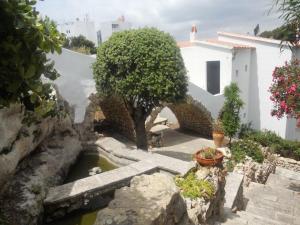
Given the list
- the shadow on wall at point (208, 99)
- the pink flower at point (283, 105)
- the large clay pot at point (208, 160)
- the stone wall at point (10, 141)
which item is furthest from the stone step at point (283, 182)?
the stone wall at point (10, 141)

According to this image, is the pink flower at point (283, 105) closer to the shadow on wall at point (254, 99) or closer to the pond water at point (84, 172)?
the pond water at point (84, 172)

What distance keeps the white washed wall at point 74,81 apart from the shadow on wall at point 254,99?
13.3 metres

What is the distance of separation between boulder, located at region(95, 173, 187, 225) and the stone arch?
760 centimetres

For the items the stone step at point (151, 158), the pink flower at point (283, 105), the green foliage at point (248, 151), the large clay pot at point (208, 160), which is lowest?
the green foliage at point (248, 151)

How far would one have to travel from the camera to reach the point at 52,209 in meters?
6.21

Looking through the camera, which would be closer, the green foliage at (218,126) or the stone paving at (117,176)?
the stone paving at (117,176)

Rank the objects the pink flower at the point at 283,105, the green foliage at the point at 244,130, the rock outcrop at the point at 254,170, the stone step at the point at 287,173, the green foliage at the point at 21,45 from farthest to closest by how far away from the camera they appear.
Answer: the green foliage at the point at 244,130
the stone step at the point at 287,173
the rock outcrop at the point at 254,170
the pink flower at the point at 283,105
the green foliage at the point at 21,45

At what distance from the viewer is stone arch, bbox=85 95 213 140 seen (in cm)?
1524

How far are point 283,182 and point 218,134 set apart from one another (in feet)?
15.6

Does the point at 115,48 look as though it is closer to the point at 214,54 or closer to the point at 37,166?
the point at 37,166

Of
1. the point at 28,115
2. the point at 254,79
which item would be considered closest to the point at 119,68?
the point at 28,115

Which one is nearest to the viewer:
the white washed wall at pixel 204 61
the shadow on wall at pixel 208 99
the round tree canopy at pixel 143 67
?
the round tree canopy at pixel 143 67

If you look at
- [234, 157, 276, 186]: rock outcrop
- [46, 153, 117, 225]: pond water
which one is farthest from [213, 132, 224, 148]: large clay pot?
[46, 153, 117, 225]: pond water

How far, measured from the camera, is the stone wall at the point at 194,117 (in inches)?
701
